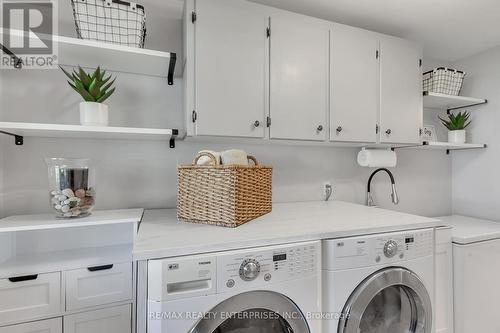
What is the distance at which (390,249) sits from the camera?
1.20 m

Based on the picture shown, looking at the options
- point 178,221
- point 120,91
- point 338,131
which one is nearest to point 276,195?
point 338,131

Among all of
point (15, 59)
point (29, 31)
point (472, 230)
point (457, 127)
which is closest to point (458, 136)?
point (457, 127)

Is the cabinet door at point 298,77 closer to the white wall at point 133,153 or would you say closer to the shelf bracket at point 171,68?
the white wall at point 133,153

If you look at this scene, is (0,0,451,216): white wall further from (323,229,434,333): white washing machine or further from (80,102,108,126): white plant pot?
(323,229,434,333): white washing machine

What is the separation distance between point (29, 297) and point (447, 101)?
3.04 m

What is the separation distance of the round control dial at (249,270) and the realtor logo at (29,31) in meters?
1.33

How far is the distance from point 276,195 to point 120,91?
124 centimetres

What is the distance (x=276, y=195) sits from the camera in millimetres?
1858

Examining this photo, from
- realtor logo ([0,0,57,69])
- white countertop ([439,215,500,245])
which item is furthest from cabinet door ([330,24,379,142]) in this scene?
realtor logo ([0,0,57,69])

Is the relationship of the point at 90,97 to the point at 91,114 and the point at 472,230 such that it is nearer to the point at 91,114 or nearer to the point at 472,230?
the point at 91,114

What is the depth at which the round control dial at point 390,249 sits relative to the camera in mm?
1194

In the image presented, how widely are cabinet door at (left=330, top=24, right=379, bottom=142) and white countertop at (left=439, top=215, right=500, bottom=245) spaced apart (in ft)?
2.68

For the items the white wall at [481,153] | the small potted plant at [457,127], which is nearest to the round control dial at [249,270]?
the small potted plant at [457,127]

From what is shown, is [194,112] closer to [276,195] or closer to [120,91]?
[120,91]
